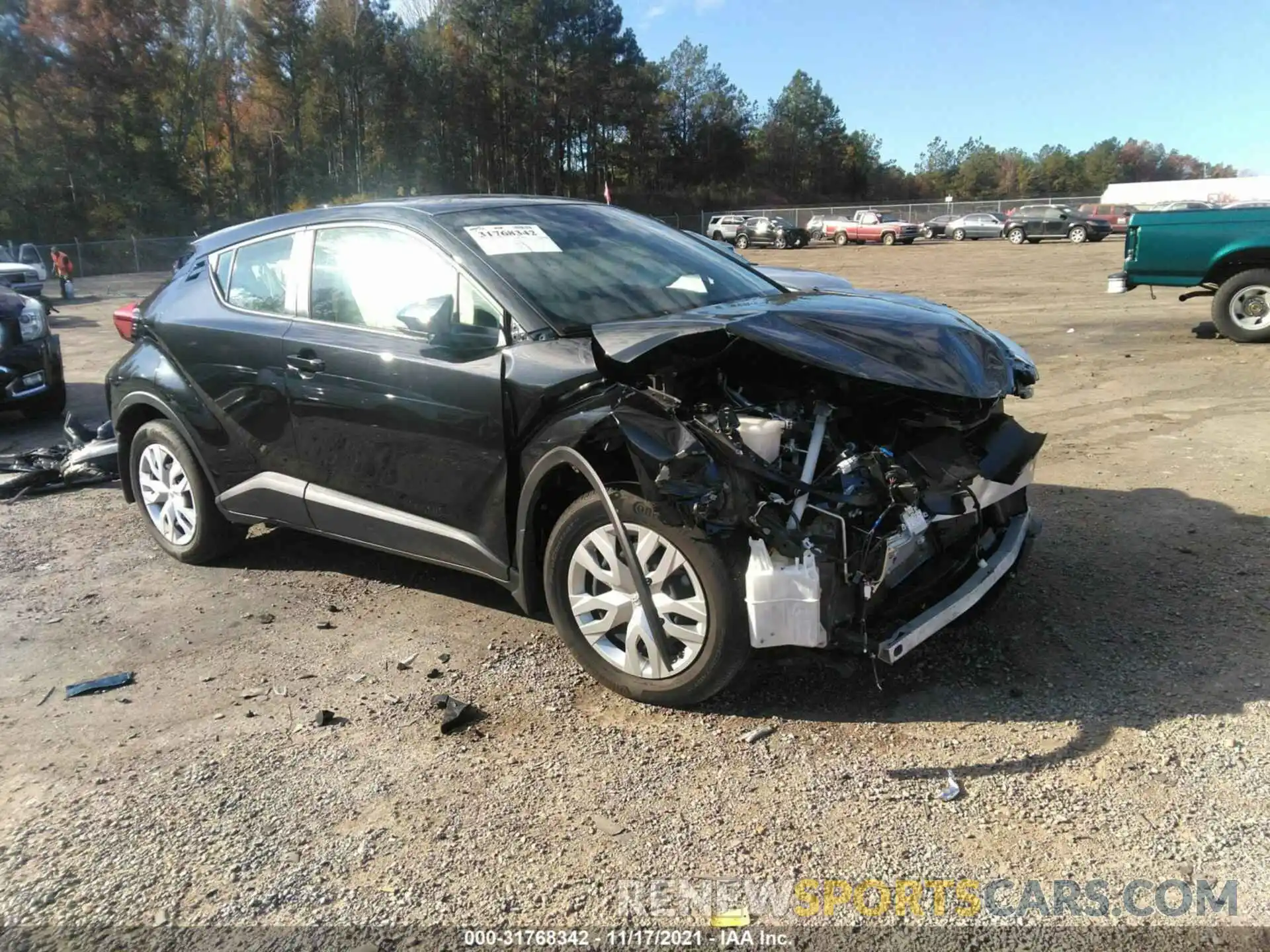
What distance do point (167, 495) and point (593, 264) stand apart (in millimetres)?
2815

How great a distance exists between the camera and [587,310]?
3705mm

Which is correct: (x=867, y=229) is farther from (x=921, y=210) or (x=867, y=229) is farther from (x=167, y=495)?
(x=167, y=495)

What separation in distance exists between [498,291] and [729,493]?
1361mm

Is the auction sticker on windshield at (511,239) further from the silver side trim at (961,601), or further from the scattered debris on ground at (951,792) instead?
the scattered debris on ground at (951,792)

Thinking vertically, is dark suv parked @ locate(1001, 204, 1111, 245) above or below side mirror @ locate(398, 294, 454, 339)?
above

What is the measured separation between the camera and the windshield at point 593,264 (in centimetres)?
373

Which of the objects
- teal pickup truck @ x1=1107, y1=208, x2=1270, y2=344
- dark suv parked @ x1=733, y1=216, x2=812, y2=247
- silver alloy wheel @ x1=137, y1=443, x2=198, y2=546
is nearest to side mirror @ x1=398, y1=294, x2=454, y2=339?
silver alloy wheel @ x1=137, y1=443, x2=198, y2=546

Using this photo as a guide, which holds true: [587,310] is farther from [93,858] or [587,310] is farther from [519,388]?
[93,858]

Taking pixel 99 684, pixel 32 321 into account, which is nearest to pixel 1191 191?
pixel 32 321

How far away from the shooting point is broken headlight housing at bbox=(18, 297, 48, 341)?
329 inches

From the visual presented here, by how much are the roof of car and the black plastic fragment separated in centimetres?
222

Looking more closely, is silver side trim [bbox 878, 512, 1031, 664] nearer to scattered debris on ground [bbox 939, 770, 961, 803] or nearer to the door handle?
scattered debris on ground [bbox 939, 770, 961, 803]

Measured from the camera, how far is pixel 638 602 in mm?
3234

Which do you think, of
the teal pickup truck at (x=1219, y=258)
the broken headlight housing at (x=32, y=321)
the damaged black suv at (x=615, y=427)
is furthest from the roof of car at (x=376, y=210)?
the teal pickup truck at (x=1219, y=258)
